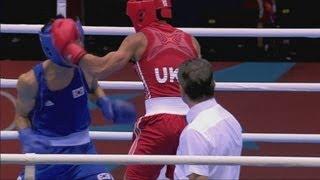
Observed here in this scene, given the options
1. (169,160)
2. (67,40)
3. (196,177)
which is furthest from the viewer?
(67,40)

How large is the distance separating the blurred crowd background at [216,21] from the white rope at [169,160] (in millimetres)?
5067

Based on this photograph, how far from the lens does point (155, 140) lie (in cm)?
359

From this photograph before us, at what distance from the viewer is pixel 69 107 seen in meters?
3.78

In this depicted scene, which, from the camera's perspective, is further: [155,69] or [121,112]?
[155,69]

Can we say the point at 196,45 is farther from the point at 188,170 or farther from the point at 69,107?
the point at 188,170

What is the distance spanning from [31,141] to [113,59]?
1.66 feet

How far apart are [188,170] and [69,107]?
1132 mm

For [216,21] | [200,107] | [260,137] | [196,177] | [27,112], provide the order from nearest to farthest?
[196,177] < [200,107] < [27,112] < [260,137] < [216,21]

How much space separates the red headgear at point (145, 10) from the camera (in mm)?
3713

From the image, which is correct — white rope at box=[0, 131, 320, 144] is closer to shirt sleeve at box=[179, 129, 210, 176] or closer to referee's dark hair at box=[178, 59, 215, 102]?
referee's dark hair at box=[178, 59, 215, 102]

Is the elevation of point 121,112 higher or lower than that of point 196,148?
lower

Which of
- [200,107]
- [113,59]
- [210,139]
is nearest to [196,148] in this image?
[210,139]

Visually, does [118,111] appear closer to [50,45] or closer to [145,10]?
[50,45]

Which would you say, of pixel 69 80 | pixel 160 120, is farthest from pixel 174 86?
pixel 69 80
